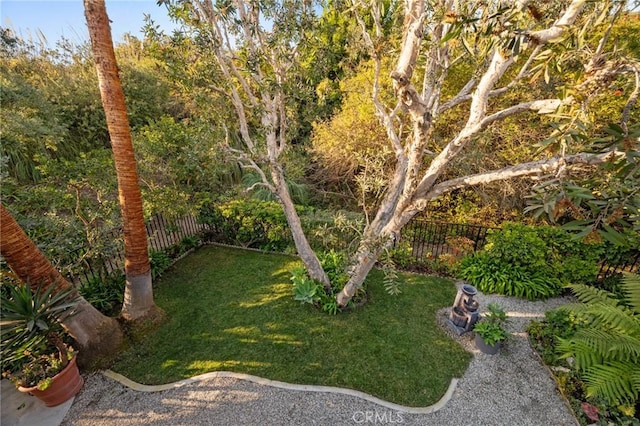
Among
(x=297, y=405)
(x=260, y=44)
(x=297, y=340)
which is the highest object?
(x=260, y=44)

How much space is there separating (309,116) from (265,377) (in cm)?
528

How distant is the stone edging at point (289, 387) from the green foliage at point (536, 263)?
2.93 meters

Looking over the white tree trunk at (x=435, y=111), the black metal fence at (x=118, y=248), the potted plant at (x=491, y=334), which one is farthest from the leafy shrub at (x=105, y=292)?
the potted plant at (x=491, y=334)

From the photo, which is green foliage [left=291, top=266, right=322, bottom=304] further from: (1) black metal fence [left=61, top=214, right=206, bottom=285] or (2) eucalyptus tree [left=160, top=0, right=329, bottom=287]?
(1) black metal fence [left=61, top=214, right=206, bottom=285]

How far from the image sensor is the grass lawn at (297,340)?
165 inches

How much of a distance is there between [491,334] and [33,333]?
267 inches

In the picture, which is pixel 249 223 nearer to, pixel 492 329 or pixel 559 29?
pixel 492 329

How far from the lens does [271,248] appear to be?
25.3 feet

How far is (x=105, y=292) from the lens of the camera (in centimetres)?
549

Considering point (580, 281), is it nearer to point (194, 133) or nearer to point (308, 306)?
point (308, 306)

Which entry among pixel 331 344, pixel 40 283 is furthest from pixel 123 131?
pixel 331 344

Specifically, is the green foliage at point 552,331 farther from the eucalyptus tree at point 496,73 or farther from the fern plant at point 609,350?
the eucalyptus tree at point 496,73

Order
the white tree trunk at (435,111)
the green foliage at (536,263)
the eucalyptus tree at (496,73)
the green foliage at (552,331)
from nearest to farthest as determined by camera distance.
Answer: the eucalyptus tree at (496,73) → the white tree trunk at (435,111) → the green foliage at (552,331) → the green foliage at (536,263)

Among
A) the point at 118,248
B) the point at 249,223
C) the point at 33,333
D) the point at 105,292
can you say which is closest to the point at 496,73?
the point at 249,223
